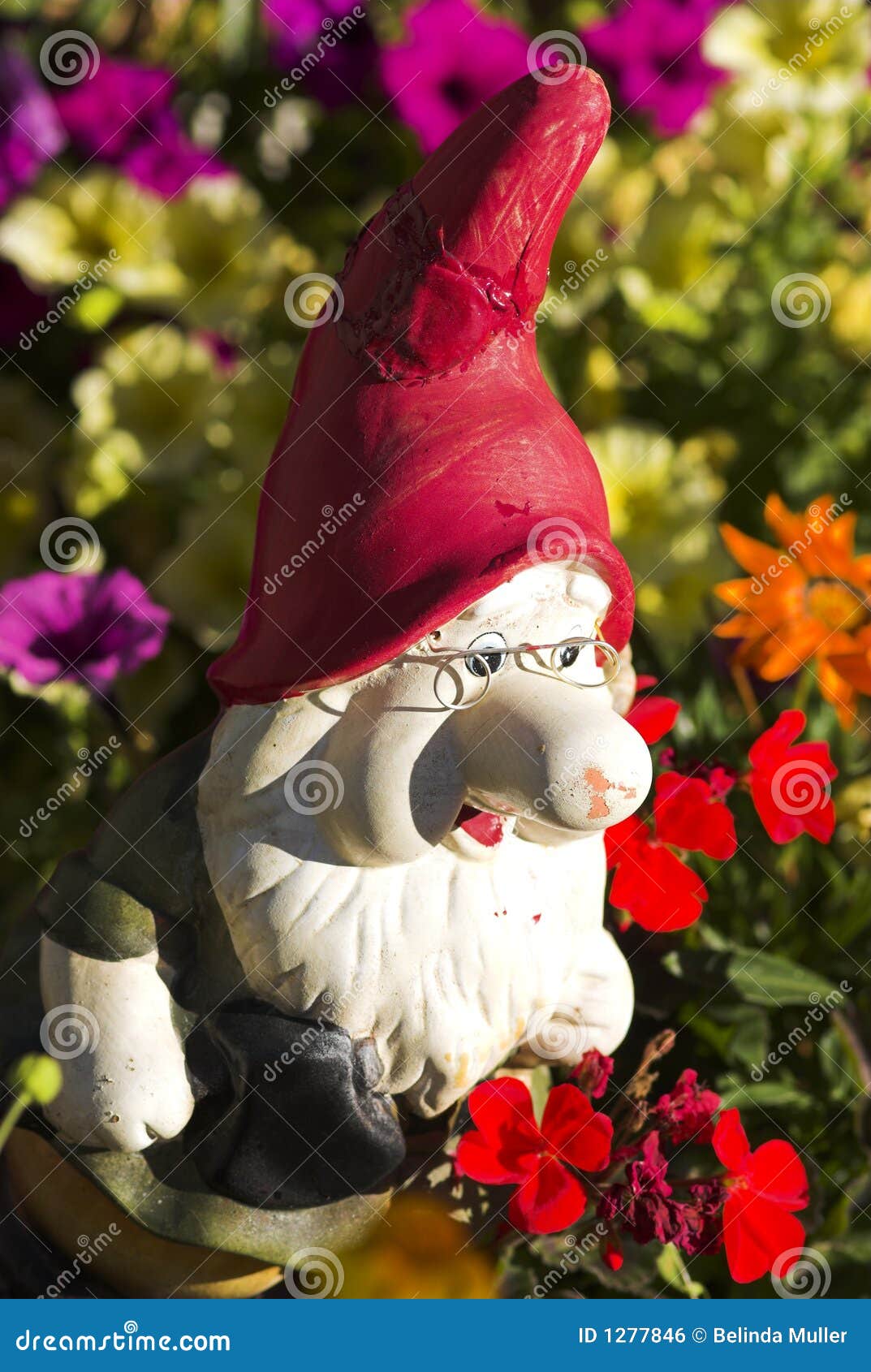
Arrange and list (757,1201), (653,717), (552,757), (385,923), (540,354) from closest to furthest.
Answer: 1. (552,757)
2. (385,923)
3. (757,1201)
4. (653,717)
5. (540,354)

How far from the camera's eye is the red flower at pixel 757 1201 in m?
1.17

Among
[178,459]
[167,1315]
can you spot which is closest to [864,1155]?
[167,1315]

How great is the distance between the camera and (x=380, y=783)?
3.34 feet

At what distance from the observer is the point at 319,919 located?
1.07 meters

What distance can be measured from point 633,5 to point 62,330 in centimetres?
91

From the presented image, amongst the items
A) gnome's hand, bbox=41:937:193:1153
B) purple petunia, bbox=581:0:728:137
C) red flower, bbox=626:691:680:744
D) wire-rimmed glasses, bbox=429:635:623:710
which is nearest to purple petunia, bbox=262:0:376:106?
purple petunia, bbox=581:0:728:137

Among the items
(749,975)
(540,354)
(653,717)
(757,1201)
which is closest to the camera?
(757,1201)

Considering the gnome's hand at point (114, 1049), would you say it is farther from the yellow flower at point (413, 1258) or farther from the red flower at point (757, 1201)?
the red flower at point (757, 1201)

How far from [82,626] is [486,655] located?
656 millimetres

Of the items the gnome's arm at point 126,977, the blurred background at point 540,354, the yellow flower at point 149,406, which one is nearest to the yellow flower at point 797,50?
the blurred background at point 540,354

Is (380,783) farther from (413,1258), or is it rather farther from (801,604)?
(801,604)

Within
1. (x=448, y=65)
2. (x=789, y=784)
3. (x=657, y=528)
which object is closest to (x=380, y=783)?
(x=789, y=784)

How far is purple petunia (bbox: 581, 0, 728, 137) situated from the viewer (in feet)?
6.38

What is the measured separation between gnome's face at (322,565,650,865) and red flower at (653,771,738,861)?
0.74 ft
